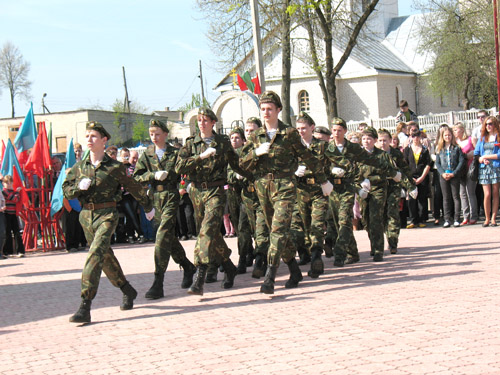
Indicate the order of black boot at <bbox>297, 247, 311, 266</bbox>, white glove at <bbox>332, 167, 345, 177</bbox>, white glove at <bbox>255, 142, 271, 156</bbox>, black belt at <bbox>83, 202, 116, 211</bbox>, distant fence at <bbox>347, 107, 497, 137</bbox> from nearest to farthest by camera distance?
black belt at <bbox>83, 202, 116, 211</bbox>
white glove at <bbox>255, 142, 271, 156</bbox>
white glove at <bbox>332, 167, 345, 177</bbox>
black boot at <bbox>297, 247, 311, 266</bbox>
distant fence at <bbox>347, 107, 497, 137</bbox>

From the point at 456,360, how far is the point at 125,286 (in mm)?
4124

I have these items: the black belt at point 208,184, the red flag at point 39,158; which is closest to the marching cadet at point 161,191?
the black belt at point 208,184

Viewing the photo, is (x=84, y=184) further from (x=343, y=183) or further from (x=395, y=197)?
(x=395, y=197)

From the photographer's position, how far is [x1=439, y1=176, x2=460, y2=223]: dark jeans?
1585cm

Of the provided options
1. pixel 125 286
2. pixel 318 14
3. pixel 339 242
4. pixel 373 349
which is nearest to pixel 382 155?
pixel 339 242

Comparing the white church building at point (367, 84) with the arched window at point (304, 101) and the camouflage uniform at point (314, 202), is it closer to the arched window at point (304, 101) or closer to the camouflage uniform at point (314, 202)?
the arched window at point (304, 101)

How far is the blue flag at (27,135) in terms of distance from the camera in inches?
679

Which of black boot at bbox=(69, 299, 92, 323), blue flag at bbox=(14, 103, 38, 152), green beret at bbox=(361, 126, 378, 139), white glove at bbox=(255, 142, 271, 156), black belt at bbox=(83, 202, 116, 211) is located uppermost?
blue flag at bbox=(14, 103, 38, 152)

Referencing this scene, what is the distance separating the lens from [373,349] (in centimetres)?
574

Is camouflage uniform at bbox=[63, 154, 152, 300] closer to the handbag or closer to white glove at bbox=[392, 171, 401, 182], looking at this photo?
white glove at bbox=[392, 171, 401, 182]

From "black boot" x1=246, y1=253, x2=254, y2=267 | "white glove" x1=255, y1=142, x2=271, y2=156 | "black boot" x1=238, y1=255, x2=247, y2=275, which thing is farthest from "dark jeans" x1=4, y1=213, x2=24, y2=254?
"white glove" x1=255, y1=142, x2=271, y2=156

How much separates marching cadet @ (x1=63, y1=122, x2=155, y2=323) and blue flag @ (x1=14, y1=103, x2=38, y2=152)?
9.65 metres

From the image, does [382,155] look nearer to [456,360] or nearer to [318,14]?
[456,360]

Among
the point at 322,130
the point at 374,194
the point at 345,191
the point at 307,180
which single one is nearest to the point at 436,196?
the point at 374,194
